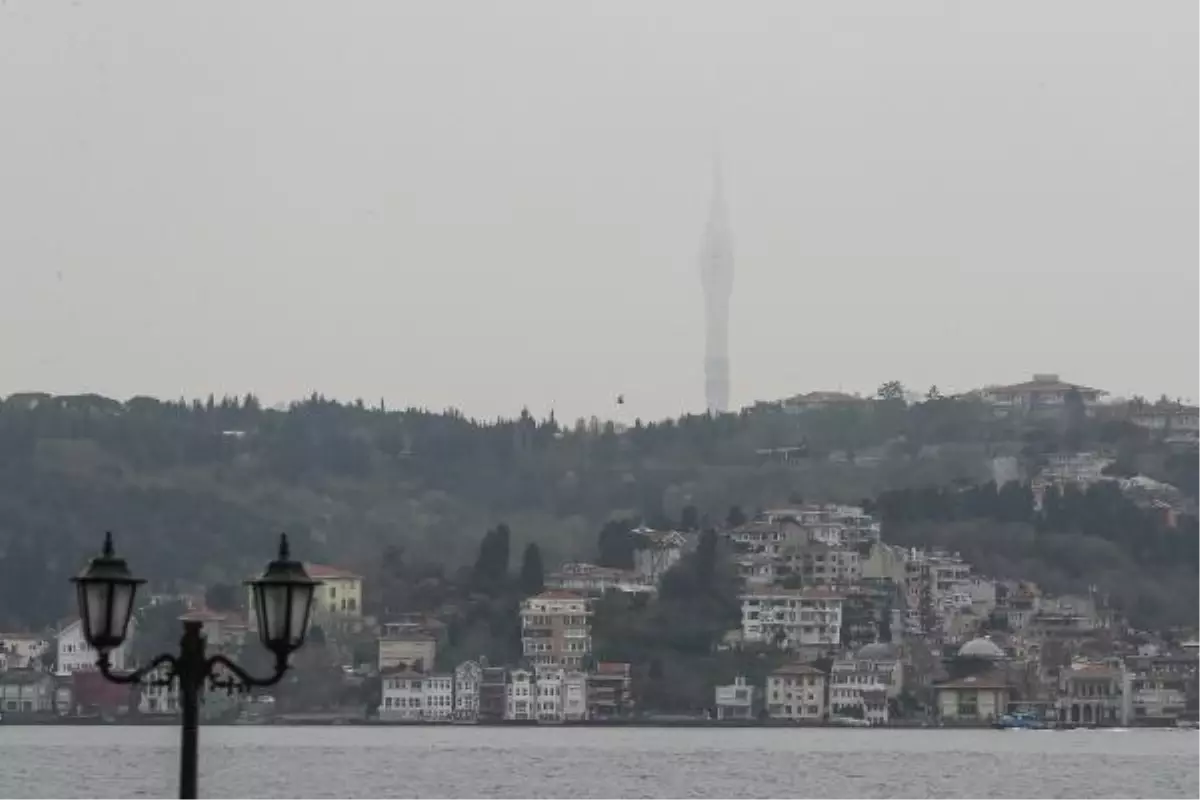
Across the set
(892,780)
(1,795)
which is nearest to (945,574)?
(892,780)

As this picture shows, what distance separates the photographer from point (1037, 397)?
188m

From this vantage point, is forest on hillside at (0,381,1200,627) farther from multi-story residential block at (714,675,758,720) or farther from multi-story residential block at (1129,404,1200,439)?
multi-story residential block at (714,675,758,720)

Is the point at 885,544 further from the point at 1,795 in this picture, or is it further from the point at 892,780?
the point at 1,795

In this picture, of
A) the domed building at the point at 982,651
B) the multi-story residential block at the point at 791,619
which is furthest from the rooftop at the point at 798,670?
the domed building at the point at 982,651

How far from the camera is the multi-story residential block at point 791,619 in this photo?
417 ft

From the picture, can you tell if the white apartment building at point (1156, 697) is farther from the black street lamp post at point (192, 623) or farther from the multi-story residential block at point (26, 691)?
the black street lamp post at point (192, 623)

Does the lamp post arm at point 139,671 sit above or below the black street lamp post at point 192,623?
below

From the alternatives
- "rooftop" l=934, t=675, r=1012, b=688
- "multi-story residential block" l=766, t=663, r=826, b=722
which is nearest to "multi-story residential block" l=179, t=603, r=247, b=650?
"multi-story residential block" l=766, t=663, r=826, b=722

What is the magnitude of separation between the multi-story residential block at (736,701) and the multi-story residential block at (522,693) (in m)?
6.62

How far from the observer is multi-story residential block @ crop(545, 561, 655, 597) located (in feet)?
429

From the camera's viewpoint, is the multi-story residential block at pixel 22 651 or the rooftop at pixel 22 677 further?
the multi-story residential block at pixel 22 651

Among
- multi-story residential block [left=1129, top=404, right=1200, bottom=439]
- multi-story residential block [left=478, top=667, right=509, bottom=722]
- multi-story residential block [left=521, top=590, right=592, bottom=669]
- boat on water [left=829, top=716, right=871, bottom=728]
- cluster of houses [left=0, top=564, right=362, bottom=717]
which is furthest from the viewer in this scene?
multi-story residential block [left=1129, top=404, right=1200, bottom=439]

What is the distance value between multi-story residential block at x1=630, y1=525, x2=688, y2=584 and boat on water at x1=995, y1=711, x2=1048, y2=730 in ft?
63.4

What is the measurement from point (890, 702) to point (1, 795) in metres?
70.8
